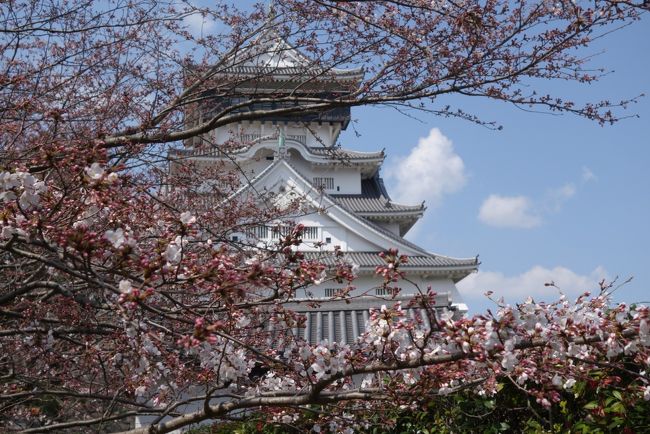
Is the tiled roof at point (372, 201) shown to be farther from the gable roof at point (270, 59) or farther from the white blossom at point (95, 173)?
the white blossom at point (95, 173)

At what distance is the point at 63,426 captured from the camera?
11.8 feet

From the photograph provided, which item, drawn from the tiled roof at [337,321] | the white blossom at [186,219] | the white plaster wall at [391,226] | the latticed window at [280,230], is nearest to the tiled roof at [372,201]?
the white plaster wall at [391,226]

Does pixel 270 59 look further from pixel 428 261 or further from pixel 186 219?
pixel 428 261

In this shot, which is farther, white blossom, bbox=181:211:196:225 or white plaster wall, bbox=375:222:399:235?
white plaster wall, bbox=375:222:399:235

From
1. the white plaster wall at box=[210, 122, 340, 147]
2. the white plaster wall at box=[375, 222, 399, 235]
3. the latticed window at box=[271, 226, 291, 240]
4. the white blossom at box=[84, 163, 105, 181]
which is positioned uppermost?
the white plaster wall at box=[210, 122, 340, 147]

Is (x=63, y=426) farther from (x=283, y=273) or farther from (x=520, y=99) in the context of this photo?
(x=520, y=99)

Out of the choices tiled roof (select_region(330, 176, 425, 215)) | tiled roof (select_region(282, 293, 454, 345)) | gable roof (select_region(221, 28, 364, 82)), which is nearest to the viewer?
gable roof (select_region(221, 28, 364, 82))

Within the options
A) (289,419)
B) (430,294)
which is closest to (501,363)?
(430,294)

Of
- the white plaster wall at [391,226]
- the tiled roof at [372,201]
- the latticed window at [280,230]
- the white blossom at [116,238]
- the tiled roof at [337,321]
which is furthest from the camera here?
the white plaster wall at [391,226]

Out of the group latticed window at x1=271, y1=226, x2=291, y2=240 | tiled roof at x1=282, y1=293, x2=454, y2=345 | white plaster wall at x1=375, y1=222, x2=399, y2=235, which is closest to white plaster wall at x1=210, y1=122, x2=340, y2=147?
white plaster wall at x1=375, y1=222, x2=399, y2=235

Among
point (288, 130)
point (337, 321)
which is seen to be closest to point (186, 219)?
point (337, 321)

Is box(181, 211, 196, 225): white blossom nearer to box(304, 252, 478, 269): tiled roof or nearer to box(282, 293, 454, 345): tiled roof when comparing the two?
box(282, 293, 454, 345): tiled roof

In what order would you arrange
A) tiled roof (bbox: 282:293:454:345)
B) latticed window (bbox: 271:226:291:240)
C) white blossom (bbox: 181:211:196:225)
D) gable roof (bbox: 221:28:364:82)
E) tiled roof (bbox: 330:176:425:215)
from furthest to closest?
tiled roof (bbox: 330:176:425:215)
tiled roof (bbox: 282:293:454:345)
latticed window (bbox: 271:226:291:240)
gable roof (bbox: 221:28:364:82)
white blossom (bbox: 181:211:196:225)

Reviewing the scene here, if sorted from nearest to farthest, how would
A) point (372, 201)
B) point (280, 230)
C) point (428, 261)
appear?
1. point (280, 230)
2. point (428, 261)
3. point (372, 201)
